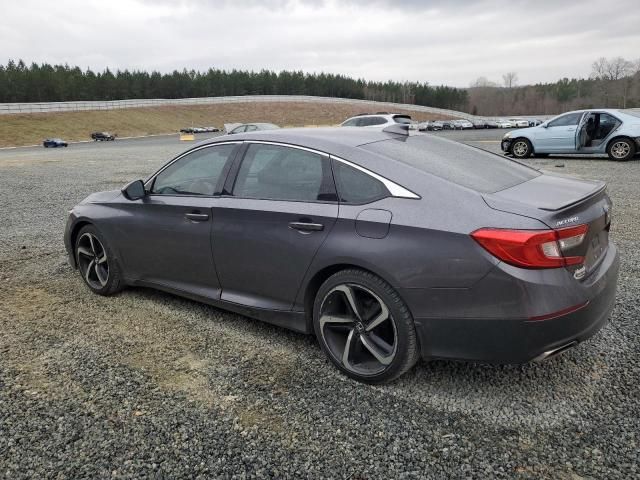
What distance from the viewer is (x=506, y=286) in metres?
2.50

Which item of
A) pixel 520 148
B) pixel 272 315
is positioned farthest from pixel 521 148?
pixel 272 315

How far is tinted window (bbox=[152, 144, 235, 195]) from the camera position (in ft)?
12.5

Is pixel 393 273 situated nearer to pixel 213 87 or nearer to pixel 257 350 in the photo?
pixel 257 350

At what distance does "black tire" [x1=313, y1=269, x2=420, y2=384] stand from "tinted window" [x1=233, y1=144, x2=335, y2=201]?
0.58 m

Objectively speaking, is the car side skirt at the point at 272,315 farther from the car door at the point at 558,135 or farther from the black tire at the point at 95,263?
the car door at the point at 558,135

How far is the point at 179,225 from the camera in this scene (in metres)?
3.88

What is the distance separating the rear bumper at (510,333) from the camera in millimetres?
2551

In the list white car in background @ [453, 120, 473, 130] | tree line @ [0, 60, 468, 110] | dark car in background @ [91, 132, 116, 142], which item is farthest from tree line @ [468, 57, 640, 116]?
dark car in background @ [91, 132, 116, 142]

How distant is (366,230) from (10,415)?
2263 millimetres

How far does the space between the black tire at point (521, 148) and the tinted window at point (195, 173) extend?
44.7 feet

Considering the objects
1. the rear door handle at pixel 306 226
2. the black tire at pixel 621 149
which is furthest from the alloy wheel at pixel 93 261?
the black tire at pixel 621 149

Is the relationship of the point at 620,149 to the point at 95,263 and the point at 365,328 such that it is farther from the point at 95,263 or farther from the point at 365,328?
the point at 95,263

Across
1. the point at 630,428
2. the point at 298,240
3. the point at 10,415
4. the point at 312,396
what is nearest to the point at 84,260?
the point at 10,415

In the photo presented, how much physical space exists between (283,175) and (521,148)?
1394 cm
